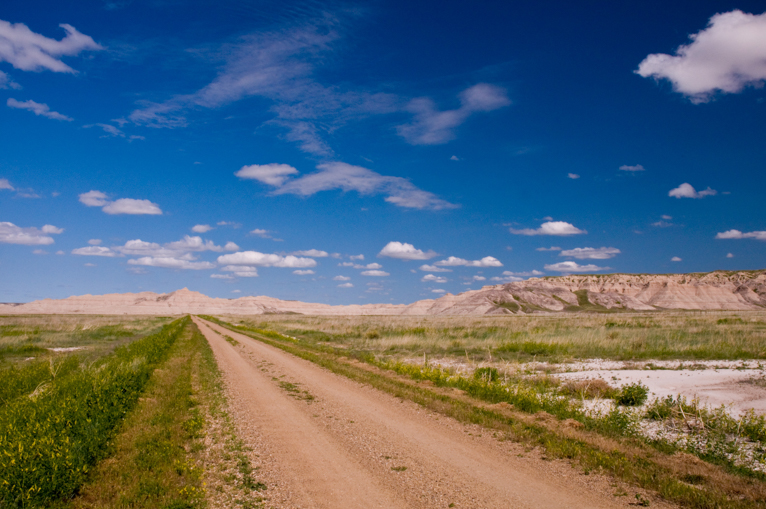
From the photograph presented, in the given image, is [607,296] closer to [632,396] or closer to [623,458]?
[632,396]

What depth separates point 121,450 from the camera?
694 centimetres

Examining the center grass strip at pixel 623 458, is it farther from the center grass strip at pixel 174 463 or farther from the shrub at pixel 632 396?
the center grass strip at pixel 174 463

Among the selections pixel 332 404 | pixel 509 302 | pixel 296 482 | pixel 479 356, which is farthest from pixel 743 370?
pixel 509 302

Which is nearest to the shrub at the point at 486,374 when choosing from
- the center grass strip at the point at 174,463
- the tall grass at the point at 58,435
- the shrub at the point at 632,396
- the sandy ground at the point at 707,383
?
the sandy ground at the point at 707,383

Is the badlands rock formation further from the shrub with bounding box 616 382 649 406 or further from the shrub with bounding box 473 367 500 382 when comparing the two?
the shrub with bounding box 616 382 649 406

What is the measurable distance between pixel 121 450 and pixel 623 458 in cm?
833

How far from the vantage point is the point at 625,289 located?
170m

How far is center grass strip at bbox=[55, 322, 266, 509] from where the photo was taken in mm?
5375

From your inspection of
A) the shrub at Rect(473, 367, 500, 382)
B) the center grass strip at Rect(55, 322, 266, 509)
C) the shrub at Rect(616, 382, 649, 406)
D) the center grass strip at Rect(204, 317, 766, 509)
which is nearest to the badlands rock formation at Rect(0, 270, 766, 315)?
the shrub at Rect(473, 367, 500, 382)

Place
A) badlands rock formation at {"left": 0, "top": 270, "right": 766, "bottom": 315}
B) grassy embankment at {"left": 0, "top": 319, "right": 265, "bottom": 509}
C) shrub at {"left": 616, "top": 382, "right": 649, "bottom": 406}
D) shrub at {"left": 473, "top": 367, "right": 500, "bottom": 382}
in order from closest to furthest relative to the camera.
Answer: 1. grassy embankment at {"left": 0, "top": 319, "right": 265, "bottom": 509}
2. shrub at {"left": 616, "top": 382, "right": 649, "bottom": 406}
3. shrub at {"left": 473, "top": 367, "right": 500, "bottom": 382}
4. badlands rock formation at {"left": 0, "top": 270, "right": 766, "bottom": 315}

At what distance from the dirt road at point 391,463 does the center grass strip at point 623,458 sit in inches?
15.7

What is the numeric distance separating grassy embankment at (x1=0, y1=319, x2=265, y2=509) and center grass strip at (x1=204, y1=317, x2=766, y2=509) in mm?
4911

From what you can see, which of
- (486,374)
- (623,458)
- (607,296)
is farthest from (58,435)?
(607,296)

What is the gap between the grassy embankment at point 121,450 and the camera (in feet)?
17.2
